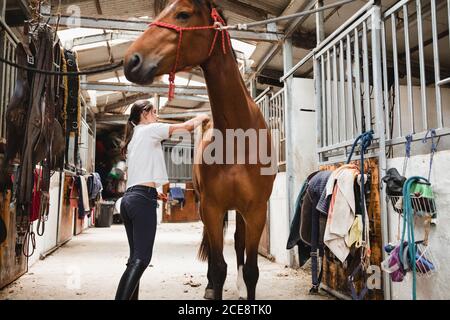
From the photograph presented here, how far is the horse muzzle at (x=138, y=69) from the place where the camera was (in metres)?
1.45

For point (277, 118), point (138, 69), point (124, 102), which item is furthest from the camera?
point (124, 102)

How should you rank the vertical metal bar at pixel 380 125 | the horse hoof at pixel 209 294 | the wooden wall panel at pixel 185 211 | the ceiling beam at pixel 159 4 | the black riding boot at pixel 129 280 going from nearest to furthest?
the black riding boot at pixel 129 280, the vertical metal bar at pixel 380 125, the horse hoof at pixel 209 294, the ceiling beam at pixel 159 4, the wooden wall panel at pixel 185 211

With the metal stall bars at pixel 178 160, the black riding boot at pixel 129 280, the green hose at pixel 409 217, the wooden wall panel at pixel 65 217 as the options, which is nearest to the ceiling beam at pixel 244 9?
the green hose at pixel 409 217

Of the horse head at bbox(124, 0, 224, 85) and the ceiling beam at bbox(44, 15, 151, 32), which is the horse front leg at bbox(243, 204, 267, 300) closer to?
the horse head at bbox(124, 0, 224, 85)

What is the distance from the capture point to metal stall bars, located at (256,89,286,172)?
12.9ft

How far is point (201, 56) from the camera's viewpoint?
1.73 m

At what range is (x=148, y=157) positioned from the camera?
1.73 meters

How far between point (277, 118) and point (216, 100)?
91.9 inches

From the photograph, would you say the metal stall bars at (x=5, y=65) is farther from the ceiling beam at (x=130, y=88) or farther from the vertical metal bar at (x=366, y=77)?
the ceiling beam at (x=130, y=88)

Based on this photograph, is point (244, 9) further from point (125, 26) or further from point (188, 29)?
point (188, 29)

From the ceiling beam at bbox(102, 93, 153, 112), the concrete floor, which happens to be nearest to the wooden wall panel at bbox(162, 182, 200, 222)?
the ceiling beam at bbox(102, 93, 153, 112)

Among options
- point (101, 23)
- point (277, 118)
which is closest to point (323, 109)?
point (277, 118)

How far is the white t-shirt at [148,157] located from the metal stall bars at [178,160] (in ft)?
28.4
